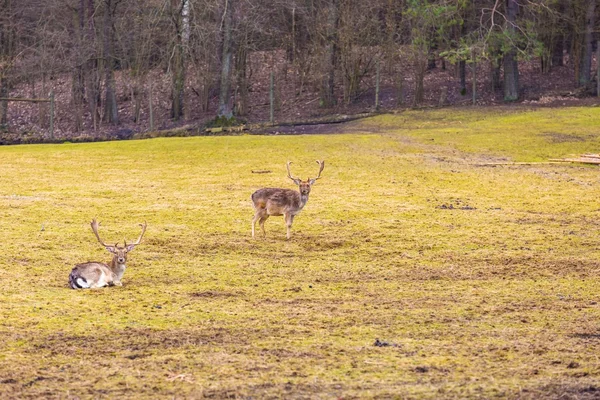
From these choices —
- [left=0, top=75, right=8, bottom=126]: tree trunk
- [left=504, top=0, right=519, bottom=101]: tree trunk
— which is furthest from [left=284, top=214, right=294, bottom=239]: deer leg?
[left=0, top=75, right=8, bottom=126]: tree trunk

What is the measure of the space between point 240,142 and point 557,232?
1460 centimetres

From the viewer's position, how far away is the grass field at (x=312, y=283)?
7.42 meters

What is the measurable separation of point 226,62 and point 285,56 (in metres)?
7.19

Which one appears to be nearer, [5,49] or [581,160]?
[581,160]

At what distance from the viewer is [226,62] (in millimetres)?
36375

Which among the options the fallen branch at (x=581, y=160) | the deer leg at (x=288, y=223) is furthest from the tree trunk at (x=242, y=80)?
the deer leg at (x=288, y=223)

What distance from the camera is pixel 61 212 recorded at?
16.7 m

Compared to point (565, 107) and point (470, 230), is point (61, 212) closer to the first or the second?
point (470, 230)

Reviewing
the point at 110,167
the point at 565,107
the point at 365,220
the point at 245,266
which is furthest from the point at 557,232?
the point at 565,107

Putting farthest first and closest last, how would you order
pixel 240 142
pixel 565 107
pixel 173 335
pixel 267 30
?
pixel 267 30
pixel 565 107
pixel 240 142
pixel 173 335

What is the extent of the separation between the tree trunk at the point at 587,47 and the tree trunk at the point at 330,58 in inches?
383

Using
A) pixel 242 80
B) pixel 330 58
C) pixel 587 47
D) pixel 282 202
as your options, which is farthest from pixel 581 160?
pixel 242 80

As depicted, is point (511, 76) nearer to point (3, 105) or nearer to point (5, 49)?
point (3, 105)

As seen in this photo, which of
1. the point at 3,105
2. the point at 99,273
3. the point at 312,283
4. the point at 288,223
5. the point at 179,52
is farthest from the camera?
the point at 3,105
